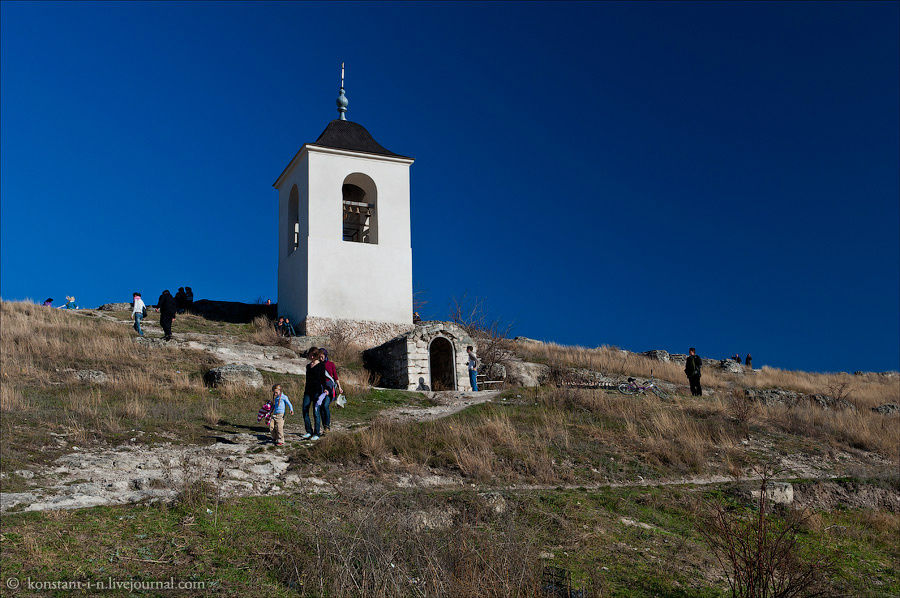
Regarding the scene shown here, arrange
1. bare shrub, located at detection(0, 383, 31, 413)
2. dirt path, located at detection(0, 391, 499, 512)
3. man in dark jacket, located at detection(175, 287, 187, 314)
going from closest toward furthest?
dirt path, located at detection(0, 391, 499, 512)
bare shrub, located at detection(0, 383, 31, 413)
man in dark jacket, located at detection(175, 287, 187, 314)

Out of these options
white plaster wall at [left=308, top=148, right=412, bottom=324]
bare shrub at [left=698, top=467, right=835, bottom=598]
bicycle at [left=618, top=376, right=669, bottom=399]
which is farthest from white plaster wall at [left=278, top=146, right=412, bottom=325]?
bare shrub at [left=698, top=467, right=835, bottom=598]

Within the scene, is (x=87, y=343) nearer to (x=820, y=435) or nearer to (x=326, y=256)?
(x=326, y=256)

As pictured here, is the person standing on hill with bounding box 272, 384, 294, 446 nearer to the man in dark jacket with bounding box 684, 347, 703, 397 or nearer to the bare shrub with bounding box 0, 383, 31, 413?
the bare shrub with bounding box 0, 383, 31, 413

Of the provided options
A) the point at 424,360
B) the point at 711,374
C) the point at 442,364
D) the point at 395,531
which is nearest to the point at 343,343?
the point at 442,364

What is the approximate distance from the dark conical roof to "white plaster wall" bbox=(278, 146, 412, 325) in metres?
0.43

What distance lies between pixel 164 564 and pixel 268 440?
526 centimetres

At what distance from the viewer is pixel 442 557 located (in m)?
6.88

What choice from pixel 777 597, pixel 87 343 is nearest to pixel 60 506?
pixel 777 597

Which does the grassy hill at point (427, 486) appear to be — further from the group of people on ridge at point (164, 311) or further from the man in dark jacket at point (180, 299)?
the man in dark jacket at point (180, 299)

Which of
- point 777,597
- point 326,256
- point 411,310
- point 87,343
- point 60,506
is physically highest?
point 326,256

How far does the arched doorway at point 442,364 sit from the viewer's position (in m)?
22.0

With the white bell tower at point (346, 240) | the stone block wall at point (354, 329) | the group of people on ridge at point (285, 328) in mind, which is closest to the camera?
the stone block wall at point (354, 329)

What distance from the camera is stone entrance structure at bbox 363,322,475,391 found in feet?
68.4

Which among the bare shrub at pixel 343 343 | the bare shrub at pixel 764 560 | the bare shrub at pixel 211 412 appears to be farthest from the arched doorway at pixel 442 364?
the bare shrub at pixel 764 560
